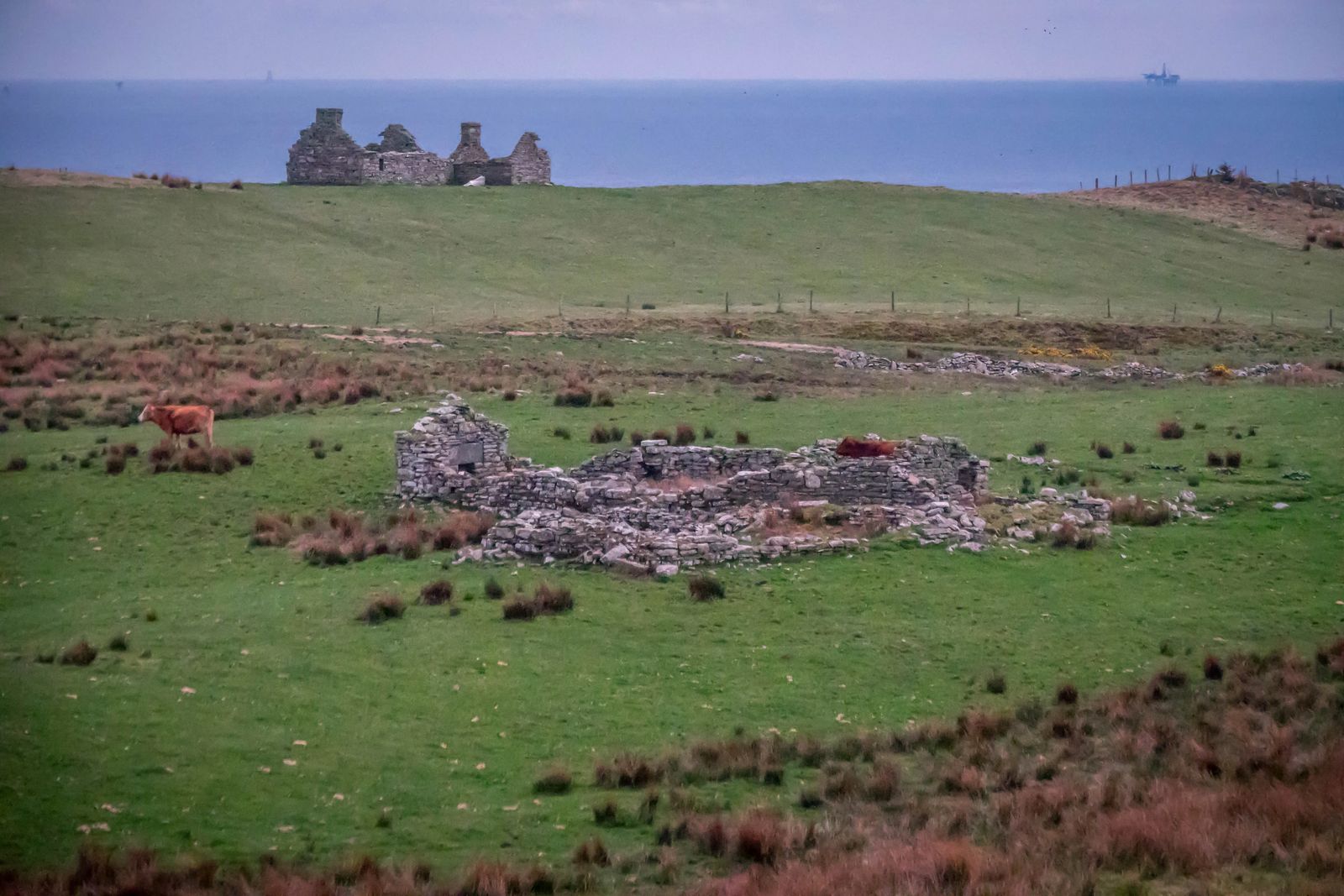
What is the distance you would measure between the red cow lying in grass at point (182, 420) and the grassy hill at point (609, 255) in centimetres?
2132

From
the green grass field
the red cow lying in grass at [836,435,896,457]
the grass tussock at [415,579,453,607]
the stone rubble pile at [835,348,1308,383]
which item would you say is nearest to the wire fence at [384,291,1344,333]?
the stone rubble pile at [835,348,1308,383]

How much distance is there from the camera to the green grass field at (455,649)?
14.6 meters

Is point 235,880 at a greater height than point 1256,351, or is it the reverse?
point 1256,351

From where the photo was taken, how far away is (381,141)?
285ft

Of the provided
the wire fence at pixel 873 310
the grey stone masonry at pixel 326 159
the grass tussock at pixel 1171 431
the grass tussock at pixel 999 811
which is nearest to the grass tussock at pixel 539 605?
the grass tussock at pixel 999 811

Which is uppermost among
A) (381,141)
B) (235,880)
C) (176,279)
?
(381,141)

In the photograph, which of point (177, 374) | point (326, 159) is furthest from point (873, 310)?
point (326, 159)

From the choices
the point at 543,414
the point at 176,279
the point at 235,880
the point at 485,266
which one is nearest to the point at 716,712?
the point at 235,880

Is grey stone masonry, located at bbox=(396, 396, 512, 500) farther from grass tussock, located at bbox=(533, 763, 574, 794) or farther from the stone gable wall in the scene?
the stone gable wall

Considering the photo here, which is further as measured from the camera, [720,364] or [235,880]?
[720,364]

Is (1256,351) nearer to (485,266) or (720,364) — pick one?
(720,364)

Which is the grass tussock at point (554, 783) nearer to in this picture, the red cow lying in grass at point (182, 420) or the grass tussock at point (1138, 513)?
the grass tussock at point (1138, 513)

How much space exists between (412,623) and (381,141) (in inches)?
2785

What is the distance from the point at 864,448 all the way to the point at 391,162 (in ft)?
194
